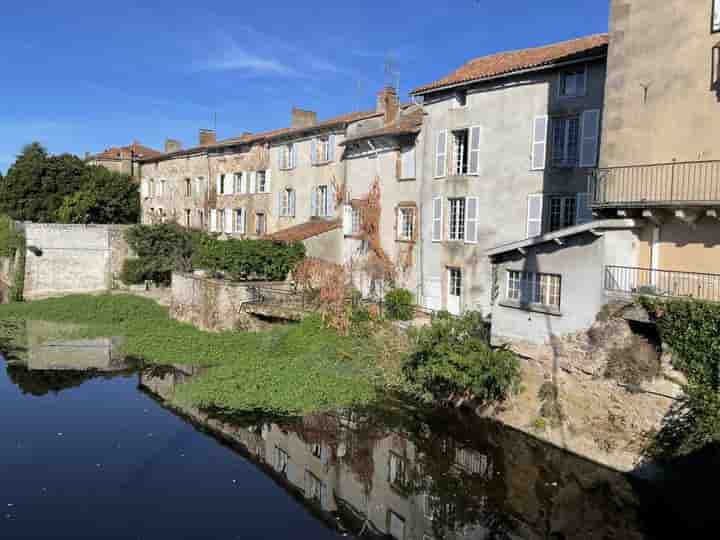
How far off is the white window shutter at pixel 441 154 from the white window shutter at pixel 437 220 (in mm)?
956

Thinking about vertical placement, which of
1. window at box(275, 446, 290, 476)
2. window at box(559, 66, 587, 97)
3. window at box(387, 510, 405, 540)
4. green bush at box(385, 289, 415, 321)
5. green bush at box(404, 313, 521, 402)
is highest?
window at box(559, 66, 587, 97)

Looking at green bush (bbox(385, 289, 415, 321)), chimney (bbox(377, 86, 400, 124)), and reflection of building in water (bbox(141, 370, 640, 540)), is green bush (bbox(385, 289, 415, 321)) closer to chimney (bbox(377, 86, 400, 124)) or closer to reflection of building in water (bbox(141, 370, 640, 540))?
reflection of building in water (bbox(141, 370, 640, 540))

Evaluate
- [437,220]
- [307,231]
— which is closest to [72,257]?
[307,231]

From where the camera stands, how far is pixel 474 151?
70.3 feet

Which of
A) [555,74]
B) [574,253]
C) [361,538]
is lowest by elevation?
[361,538]

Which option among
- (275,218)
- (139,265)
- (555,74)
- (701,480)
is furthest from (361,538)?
(139,265)

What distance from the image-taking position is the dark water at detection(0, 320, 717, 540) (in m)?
11.5

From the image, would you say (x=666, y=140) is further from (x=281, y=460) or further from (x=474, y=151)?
(x=281, y=460)

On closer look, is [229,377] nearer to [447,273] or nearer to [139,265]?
[447,273]

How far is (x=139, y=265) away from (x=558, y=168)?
84.9 feet

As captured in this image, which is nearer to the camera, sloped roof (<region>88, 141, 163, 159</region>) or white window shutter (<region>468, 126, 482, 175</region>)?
white window shutter (<region>468, 126, 482, 175</region>)

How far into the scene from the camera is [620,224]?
553 inches

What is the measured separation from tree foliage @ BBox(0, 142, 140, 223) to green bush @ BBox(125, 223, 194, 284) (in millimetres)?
8565

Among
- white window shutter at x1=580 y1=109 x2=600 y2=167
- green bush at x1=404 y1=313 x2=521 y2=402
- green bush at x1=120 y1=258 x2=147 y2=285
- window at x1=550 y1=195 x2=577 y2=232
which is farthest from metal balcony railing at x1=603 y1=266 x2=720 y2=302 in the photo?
green bush at x1=120 y1=258 x2=147 y2=285
